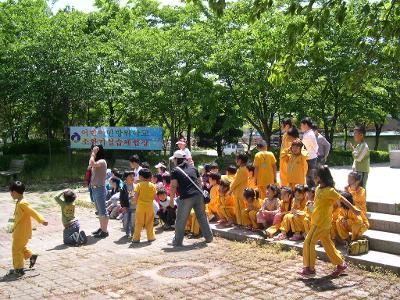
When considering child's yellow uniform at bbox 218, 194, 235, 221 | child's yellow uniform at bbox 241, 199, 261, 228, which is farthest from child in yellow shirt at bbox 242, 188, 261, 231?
child's yellow uniform at bbox 218, 194, 235, 221

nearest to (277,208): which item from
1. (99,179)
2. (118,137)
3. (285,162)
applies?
(285,162)

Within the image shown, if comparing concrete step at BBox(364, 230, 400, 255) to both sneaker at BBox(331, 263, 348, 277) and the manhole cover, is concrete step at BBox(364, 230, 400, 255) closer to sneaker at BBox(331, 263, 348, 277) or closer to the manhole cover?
sneaker at BBox(331, 263, 348, 277)

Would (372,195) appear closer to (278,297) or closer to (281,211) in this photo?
(281,211)

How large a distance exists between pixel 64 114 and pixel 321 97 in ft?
37.8

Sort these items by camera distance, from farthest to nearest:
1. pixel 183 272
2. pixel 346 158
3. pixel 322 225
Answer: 1. pixel 346 158
2. pixel 183 272
3. pixel 322 225

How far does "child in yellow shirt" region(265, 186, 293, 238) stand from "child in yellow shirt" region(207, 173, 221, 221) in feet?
6.05

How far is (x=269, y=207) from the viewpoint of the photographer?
8.66 m

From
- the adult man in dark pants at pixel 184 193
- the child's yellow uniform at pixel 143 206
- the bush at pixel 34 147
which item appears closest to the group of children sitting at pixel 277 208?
the adult man in dark pants at pixel 184 193

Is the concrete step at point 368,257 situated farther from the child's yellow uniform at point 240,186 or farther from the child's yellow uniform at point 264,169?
the child's yellow uniform at point 264,169

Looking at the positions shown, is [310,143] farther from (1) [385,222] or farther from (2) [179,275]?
(2) [179,275]

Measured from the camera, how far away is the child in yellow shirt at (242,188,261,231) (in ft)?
29.2

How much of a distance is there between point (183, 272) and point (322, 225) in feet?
7.09

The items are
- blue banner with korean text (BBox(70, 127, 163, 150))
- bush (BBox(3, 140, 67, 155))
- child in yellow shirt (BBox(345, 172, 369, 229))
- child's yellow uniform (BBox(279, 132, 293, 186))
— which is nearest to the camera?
child in yellow shirt (BBox(345, 172, 369, 229))

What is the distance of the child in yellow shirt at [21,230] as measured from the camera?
6878mm
